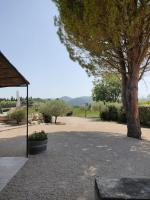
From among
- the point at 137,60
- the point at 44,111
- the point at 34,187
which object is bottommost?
the point at 34,187


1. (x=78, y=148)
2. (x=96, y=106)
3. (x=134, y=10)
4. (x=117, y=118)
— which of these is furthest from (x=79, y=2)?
(x=96, y=106)

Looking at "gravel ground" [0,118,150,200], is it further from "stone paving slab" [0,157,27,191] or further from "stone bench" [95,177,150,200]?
"stone bench" [95,177,150,200]

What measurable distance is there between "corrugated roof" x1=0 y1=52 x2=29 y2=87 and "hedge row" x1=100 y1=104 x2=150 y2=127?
12.6m

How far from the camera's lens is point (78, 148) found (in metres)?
10.4

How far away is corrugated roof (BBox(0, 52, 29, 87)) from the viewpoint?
24.3 ft

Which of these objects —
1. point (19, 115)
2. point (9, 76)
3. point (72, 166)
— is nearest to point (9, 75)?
point (9, 76)

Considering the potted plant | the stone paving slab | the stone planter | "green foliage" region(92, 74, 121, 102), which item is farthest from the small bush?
"green foliage" region(92, 74, 121, 102)

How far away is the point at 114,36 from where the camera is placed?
12.4 metres

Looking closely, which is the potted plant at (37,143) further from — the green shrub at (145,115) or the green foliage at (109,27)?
the green shrub at (145,115)

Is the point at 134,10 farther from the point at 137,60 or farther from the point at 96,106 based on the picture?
the point at 96,106

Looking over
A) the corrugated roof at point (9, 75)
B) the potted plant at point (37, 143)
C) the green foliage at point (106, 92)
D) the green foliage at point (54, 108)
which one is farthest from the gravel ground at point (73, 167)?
the green foliage at point (106, 92)

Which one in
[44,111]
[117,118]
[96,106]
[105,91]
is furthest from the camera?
[105,91]

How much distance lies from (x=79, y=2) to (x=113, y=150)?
21.4 feet

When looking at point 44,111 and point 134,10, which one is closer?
point 134,10
